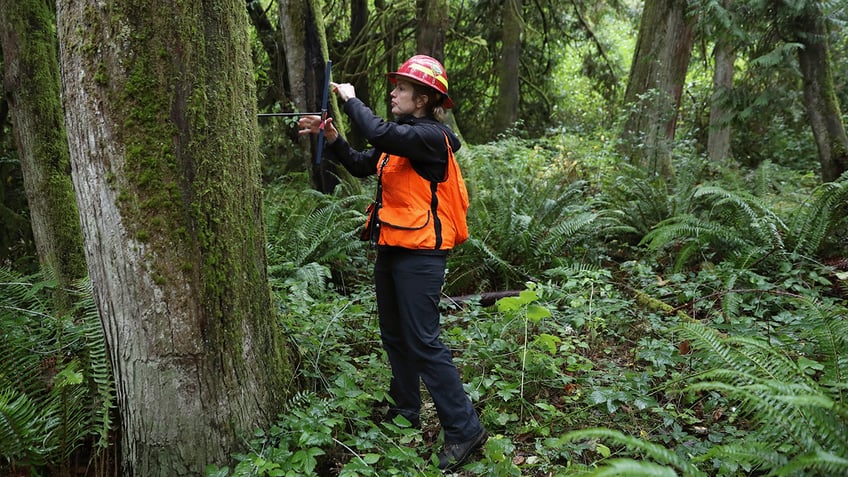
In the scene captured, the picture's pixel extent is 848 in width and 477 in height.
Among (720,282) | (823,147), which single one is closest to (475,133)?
(823,147)

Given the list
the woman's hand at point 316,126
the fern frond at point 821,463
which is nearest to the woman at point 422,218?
the woman's hand at point 316,126

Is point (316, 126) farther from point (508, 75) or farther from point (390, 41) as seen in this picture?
point (508, 75)

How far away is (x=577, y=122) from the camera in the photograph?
14336 millimetres

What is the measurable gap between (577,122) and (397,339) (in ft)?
40.4

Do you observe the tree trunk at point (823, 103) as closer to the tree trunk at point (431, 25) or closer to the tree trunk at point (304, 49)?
the tree trunk at point (431, 25)

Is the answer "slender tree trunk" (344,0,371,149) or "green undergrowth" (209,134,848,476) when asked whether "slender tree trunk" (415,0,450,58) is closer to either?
"slender tree trunk" (344,0,371,149)

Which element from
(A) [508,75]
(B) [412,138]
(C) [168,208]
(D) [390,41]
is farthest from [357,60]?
(C) [168,208]

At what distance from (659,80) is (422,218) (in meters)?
6.93

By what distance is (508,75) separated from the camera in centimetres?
1228

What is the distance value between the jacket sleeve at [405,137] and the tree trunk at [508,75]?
951 centimetres

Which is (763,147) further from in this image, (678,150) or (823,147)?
(823,147)

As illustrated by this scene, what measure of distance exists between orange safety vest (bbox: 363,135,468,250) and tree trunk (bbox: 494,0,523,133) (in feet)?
30.8

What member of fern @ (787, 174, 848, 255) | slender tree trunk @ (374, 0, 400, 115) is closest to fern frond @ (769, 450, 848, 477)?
fern @ (787, 174, 848, 255)

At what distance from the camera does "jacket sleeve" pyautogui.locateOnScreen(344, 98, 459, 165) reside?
281 cm
